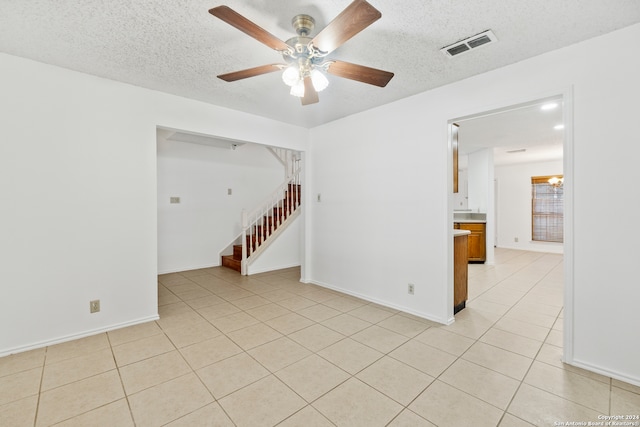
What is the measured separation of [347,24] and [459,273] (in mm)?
2934

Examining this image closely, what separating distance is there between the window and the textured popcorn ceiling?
696 centimetres

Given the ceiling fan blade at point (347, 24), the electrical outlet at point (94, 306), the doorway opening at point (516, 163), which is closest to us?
the ceiling fan blade at point (347, 24)

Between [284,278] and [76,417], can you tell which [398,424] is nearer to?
[76,417]

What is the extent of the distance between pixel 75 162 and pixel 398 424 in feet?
11.2

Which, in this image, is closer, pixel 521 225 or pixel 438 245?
pixel 438 245

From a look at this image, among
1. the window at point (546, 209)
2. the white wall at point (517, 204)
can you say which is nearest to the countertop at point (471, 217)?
the white wall at point (517, 204)

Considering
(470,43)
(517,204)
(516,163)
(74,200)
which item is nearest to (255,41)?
(470,43)

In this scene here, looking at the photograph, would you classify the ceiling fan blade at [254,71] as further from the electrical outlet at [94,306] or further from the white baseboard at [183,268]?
the white baseboard at [183,268]

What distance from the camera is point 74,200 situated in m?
2.63

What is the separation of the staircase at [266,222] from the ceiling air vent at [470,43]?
3.96 metres

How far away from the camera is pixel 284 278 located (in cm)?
480

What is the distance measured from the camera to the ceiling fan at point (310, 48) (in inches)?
56.4

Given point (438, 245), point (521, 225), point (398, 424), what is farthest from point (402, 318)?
point (521, 225)

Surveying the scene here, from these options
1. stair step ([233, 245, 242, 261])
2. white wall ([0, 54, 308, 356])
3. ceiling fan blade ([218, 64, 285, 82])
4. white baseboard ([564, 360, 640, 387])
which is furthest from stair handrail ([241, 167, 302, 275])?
white baseboard ([564, 360, 640, 387])
